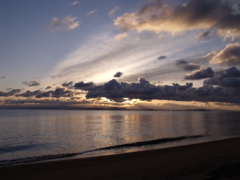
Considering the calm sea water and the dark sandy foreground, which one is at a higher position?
the dark sandy foreground

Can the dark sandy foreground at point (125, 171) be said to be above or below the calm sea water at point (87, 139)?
above

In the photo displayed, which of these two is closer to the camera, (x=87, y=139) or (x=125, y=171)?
(x=125, y=171)

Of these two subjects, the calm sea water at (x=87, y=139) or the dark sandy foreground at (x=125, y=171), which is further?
the calm sea water at (x=87, y=139)

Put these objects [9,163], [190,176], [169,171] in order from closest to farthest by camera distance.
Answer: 1. [190,176]
2. [169,171]
3. [9,163]

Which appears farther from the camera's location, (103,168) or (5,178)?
(103,168)

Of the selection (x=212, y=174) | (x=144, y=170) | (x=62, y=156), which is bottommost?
(x=62, y=156)

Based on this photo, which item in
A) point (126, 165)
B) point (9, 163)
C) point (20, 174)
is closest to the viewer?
point (20, 174)

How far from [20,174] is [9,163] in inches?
255

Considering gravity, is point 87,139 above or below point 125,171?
below

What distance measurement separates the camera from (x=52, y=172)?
15.4 metres

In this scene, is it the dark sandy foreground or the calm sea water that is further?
the calm sea water

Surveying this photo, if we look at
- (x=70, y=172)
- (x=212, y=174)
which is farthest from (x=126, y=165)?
(x=212, y=174)

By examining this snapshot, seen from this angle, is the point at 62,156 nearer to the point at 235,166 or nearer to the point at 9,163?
the point at 9,163

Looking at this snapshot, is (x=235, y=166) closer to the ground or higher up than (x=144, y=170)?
higher up
